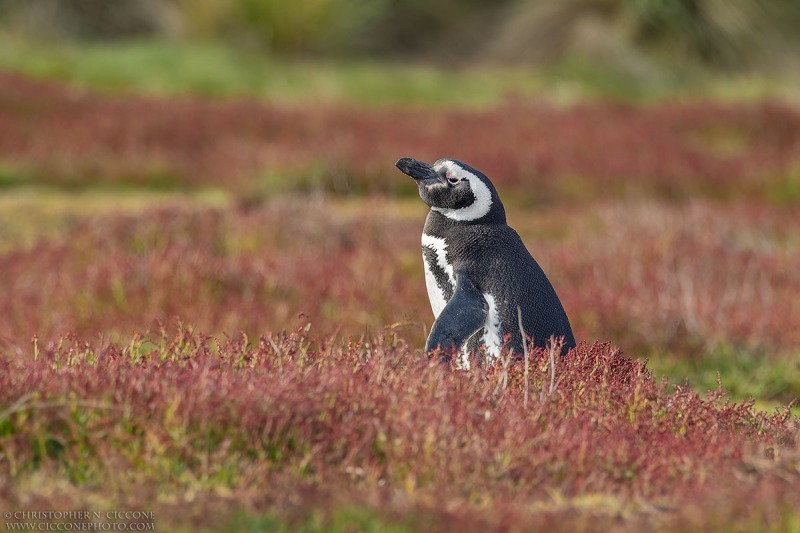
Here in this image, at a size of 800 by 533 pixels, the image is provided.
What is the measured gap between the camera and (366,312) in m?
8.18

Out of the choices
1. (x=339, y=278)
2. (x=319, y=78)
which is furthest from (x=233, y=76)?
(x=339, y=278)

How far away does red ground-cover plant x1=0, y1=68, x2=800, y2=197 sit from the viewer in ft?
48.6

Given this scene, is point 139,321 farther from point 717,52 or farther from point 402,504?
point 717,52

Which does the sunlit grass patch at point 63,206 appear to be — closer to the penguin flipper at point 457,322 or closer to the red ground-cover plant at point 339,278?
the red ground-cover plant at point 339,278

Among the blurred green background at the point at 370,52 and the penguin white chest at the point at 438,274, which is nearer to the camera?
the penguin white chest at the point at 438,274

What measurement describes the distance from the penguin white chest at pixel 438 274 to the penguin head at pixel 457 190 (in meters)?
0.14

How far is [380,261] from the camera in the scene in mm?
9328

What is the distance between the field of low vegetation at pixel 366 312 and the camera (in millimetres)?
3623

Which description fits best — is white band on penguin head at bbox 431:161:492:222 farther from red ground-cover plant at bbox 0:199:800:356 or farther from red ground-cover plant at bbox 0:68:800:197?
red ground-cover plant at bbox 0:68:800:197

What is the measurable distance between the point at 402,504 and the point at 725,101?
17.9 m

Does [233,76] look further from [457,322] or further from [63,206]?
[457,322]

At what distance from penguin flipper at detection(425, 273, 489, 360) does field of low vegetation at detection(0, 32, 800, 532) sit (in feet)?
0.65

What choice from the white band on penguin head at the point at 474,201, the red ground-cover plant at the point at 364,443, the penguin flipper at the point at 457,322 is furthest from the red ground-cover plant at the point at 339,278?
the red ground-cover plant at the point at 364,443

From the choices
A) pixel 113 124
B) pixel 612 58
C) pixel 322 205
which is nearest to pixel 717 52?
pixel 612 58
